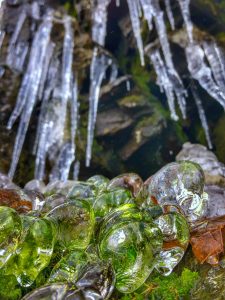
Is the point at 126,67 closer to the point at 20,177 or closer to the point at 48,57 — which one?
the point at 48,57

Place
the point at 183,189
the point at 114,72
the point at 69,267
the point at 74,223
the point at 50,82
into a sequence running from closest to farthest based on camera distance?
the point at 69,267 → the point at 74,223 → the point at 183,189 → the point at 50,82 → the point at 114,72

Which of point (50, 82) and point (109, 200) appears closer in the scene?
point (109, 200)

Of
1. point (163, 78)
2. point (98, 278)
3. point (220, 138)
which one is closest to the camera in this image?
point (98, 278)

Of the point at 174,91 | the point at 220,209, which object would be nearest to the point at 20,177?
the point at 174,91

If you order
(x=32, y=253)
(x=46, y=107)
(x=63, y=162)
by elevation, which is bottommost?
(x=32, y=253)

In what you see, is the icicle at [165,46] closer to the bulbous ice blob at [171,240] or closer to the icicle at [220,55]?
the icicle at [220,55]

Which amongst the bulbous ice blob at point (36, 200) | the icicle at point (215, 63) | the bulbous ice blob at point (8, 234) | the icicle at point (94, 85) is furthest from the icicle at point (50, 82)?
the bulbous ice blob at point (8, 234)

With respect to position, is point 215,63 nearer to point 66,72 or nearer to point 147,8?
point 147,8

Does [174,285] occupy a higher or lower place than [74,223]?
lower

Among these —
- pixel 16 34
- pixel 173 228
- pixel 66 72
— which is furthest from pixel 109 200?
pixel 16 34
